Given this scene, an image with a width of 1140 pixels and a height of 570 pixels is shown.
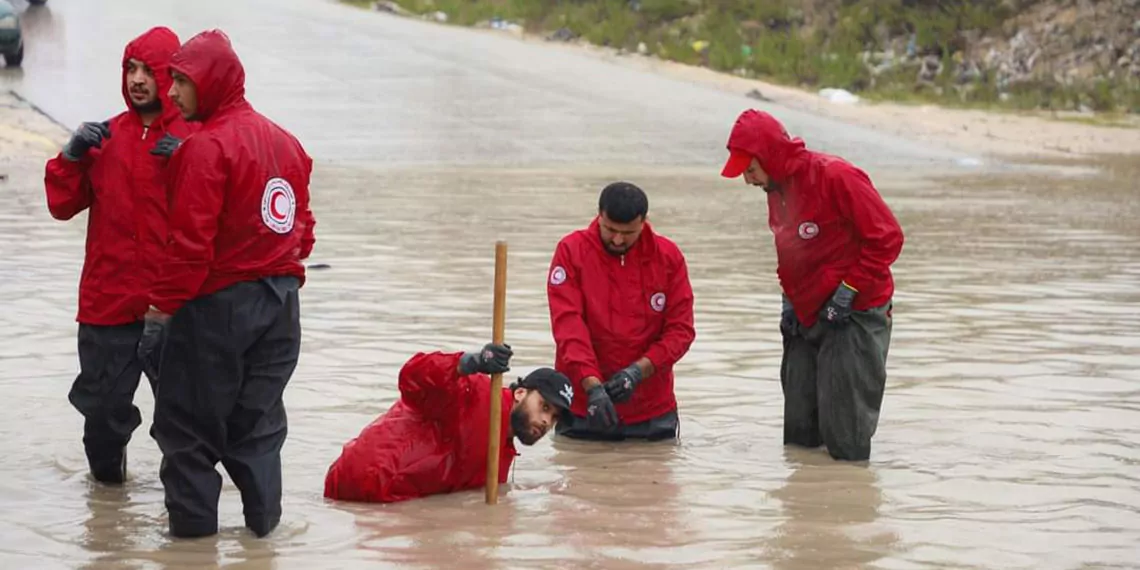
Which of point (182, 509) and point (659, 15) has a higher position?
point (659, 15)

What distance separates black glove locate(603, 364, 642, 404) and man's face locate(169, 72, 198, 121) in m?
2.37

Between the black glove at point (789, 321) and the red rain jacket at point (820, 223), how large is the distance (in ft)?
0.24

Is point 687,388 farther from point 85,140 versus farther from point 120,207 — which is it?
point 85,140

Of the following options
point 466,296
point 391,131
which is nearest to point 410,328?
point 466,296

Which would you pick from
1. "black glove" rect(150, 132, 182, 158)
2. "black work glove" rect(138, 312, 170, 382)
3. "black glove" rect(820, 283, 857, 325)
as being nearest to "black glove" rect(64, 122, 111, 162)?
"black glove" rect(150, 132, 182, 158)

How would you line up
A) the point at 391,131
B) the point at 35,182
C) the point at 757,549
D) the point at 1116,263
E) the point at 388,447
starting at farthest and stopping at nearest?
the point at 391,131 → the point at 35,182 → the point at 1116,263 → the point at 388,447 → the point at 757,549

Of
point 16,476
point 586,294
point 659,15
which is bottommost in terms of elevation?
point 16,476

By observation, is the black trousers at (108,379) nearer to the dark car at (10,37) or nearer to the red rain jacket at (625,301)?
the red rain jacket at (625,301)

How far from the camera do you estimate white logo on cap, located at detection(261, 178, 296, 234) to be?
20.8ft

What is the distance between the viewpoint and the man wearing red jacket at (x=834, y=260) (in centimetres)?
802

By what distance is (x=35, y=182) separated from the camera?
19.2m

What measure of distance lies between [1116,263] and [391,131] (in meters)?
12.5

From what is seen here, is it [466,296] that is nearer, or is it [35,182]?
[466,296]

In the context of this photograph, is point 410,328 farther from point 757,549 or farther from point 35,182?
point 35,182
